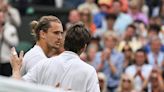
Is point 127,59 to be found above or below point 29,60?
below

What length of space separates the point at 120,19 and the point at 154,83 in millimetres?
2844

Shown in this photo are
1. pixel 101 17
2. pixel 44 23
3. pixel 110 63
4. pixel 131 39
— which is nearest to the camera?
pixel 44 23

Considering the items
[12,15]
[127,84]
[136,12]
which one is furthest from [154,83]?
[136,12]

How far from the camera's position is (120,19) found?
15.1m

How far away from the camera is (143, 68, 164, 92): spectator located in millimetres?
12531

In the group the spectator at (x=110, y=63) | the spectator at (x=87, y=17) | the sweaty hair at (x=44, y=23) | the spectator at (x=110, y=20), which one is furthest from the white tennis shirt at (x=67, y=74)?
the spectator at (x=110, y=20)

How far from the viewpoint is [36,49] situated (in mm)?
7023

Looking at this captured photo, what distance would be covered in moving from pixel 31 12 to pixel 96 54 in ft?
8.19

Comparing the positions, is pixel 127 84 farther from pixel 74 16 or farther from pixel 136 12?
pixel 136 12

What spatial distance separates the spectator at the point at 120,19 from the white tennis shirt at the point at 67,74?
8471 mm

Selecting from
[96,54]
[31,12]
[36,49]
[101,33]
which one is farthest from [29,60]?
[31,12]

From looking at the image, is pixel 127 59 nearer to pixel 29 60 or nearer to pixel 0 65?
pixel 0 65

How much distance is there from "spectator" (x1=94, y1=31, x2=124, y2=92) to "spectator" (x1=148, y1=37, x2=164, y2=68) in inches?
28.3

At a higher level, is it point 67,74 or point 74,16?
point 67,74
